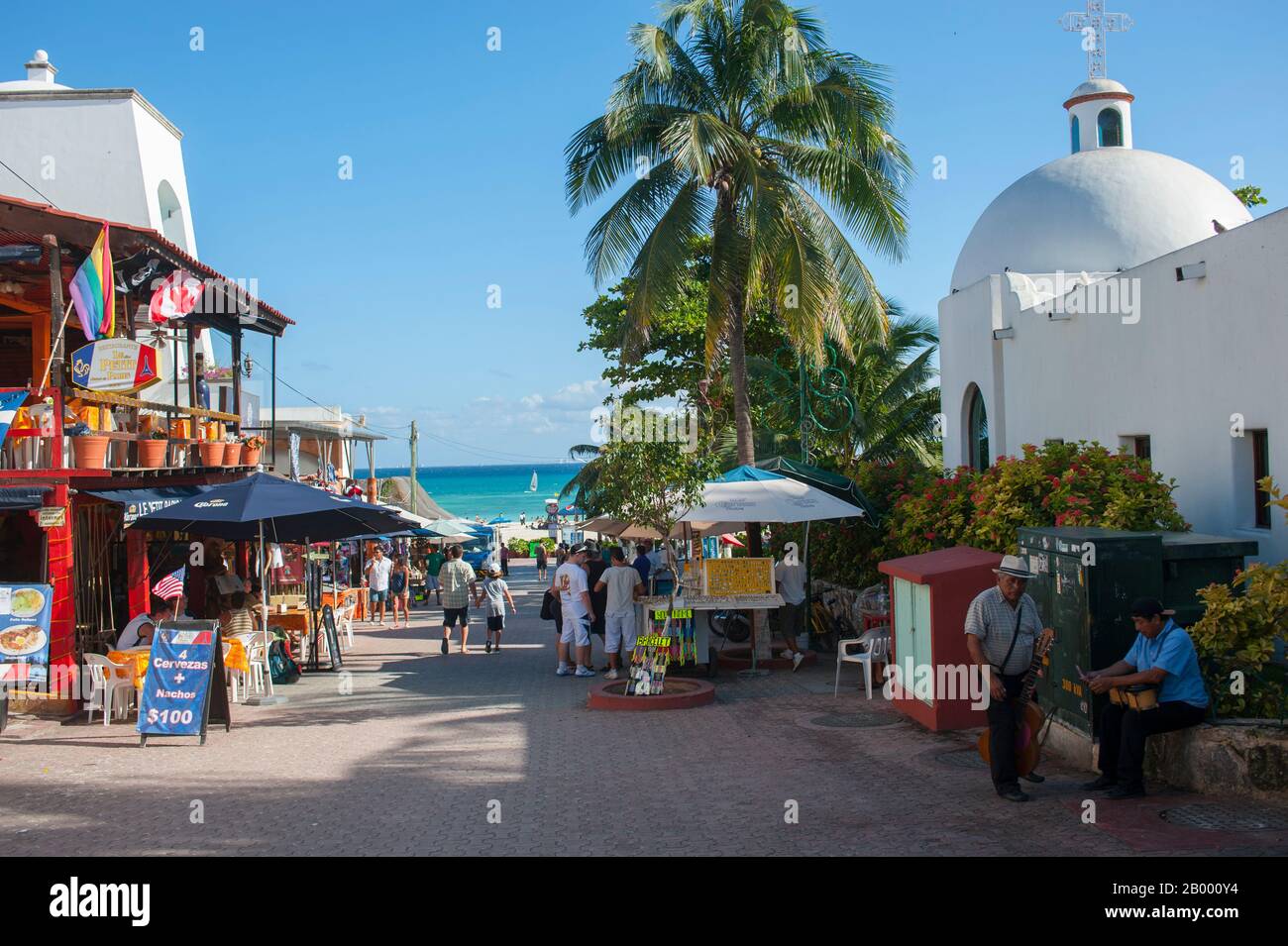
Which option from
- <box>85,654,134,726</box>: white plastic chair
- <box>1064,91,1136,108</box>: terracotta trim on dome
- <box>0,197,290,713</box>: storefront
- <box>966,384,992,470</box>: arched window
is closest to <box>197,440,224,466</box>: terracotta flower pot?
<box>0,197,290,713</box>: storefront

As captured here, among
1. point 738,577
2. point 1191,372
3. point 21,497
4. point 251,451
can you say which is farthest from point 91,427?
point 1191,372

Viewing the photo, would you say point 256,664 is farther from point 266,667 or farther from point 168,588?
Result: point 168,588

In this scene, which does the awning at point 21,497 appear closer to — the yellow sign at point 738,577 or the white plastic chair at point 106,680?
the white plastic chair at point 106,680

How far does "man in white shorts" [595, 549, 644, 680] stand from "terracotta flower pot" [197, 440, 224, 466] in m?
6.34

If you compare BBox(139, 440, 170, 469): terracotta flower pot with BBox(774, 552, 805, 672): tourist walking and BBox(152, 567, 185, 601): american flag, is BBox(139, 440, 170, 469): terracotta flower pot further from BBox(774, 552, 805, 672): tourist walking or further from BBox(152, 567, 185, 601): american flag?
BBox(774, 552, 805, 672): tourist walking

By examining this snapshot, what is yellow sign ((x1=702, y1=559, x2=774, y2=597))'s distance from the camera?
47.6ft

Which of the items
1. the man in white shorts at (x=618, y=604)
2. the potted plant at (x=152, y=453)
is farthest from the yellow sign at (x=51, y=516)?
the man in white shorts at (x=618, y=604)

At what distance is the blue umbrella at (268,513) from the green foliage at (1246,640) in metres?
9.70

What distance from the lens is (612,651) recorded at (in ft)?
49.7

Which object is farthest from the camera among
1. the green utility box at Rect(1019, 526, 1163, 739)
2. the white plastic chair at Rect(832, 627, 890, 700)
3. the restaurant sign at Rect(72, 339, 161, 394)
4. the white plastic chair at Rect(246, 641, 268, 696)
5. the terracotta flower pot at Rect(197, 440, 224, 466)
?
the terracotta flower pot at Rect(197, 440, 224, 466)

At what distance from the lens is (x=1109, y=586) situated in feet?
28.7

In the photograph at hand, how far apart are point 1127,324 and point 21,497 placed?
502 inches

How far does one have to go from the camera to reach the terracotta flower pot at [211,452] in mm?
16922

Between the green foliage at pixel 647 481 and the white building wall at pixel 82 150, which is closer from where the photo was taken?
the green foliage at pixel 647 481
